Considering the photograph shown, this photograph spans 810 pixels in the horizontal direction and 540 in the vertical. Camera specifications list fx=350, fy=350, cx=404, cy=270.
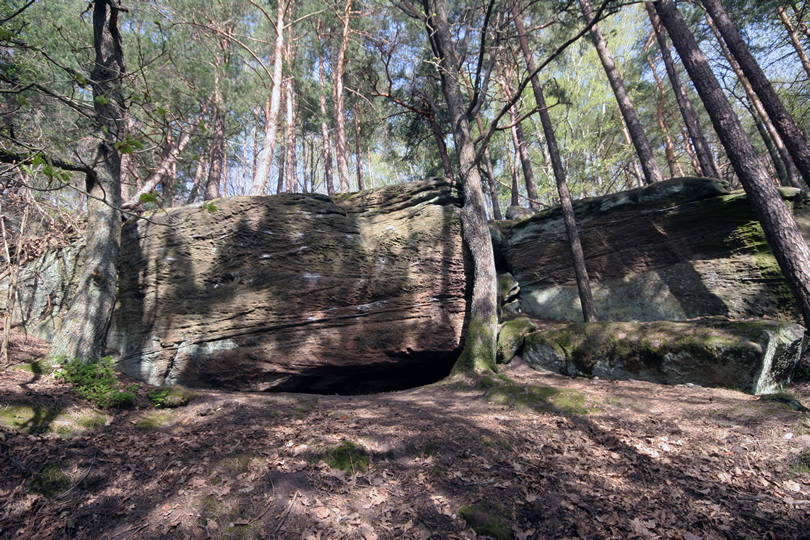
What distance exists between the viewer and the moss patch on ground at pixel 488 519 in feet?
9.39

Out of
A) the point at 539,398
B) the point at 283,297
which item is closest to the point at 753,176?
the point at 539,398

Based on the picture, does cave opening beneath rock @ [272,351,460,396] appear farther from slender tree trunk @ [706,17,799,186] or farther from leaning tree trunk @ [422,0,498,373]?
slender tree trunk @ [706,17,799,186]

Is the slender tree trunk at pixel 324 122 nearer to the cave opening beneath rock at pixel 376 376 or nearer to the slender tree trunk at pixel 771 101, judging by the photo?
the cave opening beneath rock at pixel 376 376

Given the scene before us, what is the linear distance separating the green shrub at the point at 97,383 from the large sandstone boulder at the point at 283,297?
2.28 metres

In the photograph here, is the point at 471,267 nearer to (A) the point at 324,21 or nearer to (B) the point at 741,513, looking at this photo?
(B) the point at 741,513

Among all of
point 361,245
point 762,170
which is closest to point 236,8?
point 361,245

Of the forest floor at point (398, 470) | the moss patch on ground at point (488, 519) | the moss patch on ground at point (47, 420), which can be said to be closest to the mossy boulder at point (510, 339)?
the forest floor at point (398, 470)

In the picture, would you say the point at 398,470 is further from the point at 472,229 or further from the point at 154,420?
Answer: the point at 472,229

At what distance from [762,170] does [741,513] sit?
24.7 ft

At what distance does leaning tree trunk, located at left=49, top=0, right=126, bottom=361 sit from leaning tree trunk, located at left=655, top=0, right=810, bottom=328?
37.5ft

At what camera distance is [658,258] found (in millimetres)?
10289

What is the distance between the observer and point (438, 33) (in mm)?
9188

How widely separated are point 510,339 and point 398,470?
576 centimetres

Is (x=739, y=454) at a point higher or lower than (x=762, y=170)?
lower
